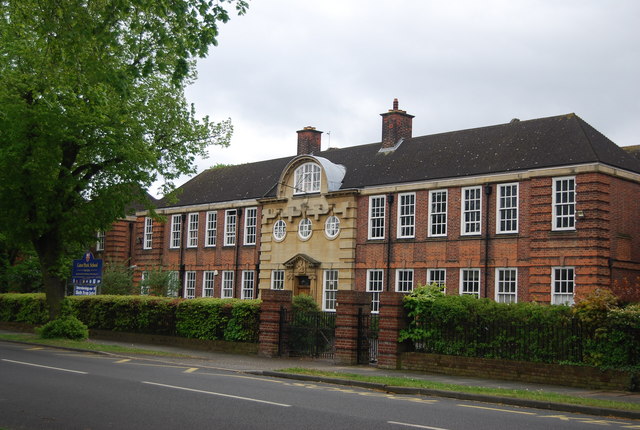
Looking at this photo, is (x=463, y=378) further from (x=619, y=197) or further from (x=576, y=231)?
(x=619, y=197)

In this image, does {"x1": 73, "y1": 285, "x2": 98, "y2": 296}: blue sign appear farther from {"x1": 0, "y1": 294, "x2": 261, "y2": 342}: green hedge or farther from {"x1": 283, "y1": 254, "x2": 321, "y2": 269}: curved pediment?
{"x1": 283, "y1": 254, "x2": 321, "y2": 269}: curved pediment

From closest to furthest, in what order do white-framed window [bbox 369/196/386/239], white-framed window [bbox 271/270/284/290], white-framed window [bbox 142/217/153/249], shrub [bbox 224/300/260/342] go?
1. shrub [bbox 224/300/260/342]
2. white-framed window [bbox 369/196/386/239]
3. white-framed window [bbox 271/270/284/290]
4. white-framed window [bbox 142/217/153/249]

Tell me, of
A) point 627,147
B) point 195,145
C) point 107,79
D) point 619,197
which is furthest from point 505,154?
point 107,79

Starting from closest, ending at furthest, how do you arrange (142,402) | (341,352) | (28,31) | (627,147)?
(142,402) → (341,352) → (28,31) → (627,147)

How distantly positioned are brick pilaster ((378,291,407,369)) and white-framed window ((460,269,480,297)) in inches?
471

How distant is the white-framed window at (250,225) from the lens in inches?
1711

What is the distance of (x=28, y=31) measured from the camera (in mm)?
24828

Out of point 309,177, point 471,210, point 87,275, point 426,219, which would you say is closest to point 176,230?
point 309,177

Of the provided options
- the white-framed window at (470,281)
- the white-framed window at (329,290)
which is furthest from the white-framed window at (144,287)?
the white-framed window at (470,281)

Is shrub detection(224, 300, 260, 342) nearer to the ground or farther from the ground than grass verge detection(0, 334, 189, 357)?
farther from the ground

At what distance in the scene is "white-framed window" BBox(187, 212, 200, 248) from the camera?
47156 millimetres

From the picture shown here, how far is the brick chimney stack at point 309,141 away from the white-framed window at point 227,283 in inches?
325

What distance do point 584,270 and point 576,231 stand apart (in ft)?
5.09

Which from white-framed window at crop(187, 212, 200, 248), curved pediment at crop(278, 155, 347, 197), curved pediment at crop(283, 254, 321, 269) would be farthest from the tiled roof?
curved pediment at crop(283, 254, 321, 269)
